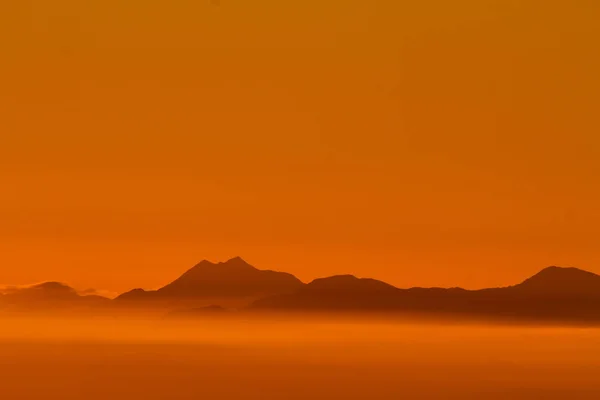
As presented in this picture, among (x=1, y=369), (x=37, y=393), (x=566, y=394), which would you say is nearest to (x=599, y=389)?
(x=566, y=394)

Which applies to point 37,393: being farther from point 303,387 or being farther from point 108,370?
point 108,370

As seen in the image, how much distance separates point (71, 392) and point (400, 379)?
33397mm

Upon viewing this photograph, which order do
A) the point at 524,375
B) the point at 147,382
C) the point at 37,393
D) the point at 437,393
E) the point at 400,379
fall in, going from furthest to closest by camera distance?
the point at 524,375 < the point at 400,379 < the point at 147,382 < the point at 437,393 < the point at 37,393

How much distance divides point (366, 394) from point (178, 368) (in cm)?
4786

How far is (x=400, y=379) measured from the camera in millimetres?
101250

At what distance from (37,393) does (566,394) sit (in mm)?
40498

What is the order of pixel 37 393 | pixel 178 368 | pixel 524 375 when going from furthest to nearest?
pixel 178 368 → pixel 524 375 → pixel 37 393

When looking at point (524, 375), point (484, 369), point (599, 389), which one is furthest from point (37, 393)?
point (484, 369)

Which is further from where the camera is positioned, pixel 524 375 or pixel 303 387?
pixel 524 375

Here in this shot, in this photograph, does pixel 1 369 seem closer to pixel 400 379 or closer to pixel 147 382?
pixel 147 382

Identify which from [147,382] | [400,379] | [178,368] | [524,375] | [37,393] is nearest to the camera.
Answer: [37,393]

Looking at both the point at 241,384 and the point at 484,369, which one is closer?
the point at 241,384

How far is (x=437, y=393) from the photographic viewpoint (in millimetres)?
84688

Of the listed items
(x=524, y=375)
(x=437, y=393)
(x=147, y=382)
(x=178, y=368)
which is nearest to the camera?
(x=437, y=393)
